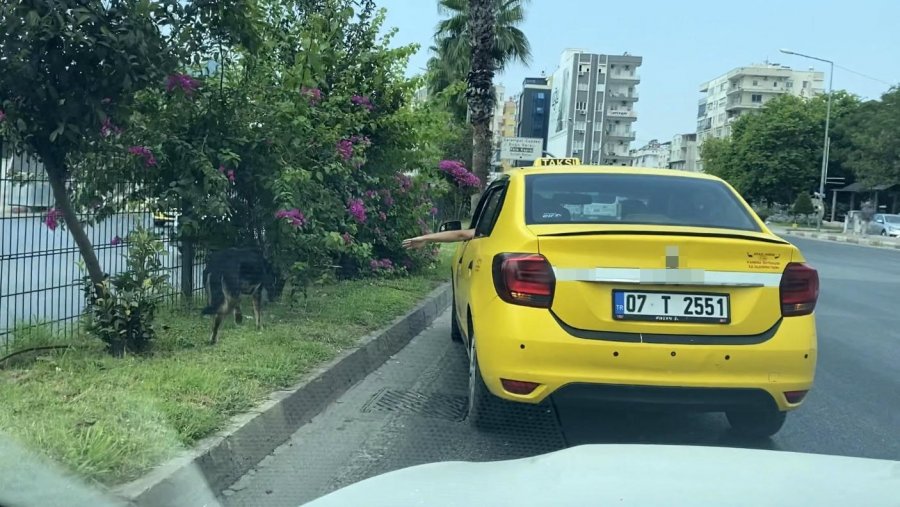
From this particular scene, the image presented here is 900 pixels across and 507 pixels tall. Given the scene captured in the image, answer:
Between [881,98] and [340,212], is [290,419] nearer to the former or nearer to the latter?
[340,212]

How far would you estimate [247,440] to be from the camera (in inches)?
164

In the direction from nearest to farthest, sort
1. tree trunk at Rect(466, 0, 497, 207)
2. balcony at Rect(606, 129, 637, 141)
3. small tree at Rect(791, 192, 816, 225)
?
tree trunk at Rect(466, 0, 497, 207), small tree at Rect(791, 192, 816, 225), balcony at Rect(606, 129, 637, 141)

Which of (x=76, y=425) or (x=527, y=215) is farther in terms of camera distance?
(x=527, y=215)

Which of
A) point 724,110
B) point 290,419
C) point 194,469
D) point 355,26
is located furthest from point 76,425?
A: point 724,110

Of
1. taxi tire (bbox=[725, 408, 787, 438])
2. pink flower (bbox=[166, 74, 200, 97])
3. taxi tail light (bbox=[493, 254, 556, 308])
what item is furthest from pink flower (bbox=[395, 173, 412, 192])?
taxi tail light (bbox=[493, 254, 556, 308])

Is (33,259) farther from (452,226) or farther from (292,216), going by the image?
(452,226)

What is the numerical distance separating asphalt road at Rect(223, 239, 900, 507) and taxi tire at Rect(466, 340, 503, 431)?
0.28 ft

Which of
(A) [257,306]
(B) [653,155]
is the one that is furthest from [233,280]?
(B) [653,155]

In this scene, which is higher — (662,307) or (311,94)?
(311,94)

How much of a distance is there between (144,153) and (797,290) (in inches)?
194

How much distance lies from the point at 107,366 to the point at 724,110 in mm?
117253

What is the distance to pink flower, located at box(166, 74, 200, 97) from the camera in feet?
20.4

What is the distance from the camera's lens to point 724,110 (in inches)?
4441

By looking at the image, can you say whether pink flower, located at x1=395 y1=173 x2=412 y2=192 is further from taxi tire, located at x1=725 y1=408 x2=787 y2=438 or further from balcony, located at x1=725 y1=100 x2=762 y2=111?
balcony, located at x1=725 y1=100 x2=762 y2=111
